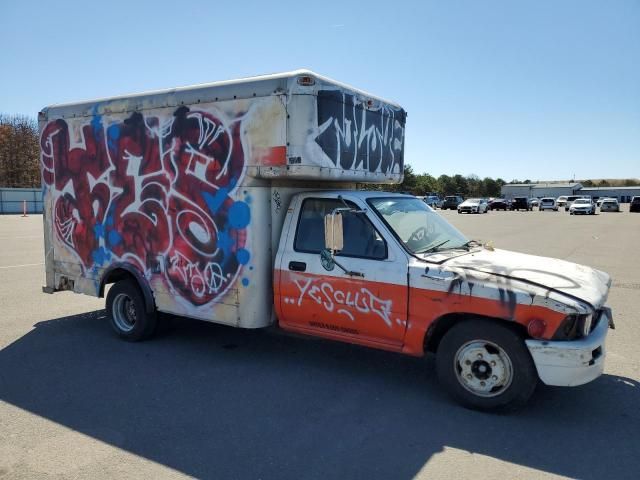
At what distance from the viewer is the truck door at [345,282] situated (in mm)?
4688

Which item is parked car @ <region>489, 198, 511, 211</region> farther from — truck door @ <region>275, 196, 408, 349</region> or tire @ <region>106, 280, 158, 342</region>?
truck door @ <region>275, 196, 408, 349</region>

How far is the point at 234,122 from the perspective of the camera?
210 inches

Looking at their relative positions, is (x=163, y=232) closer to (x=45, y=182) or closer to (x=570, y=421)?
(x=45, y=182)

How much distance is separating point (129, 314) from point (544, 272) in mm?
4900

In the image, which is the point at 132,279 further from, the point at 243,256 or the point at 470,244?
the point at 470,244

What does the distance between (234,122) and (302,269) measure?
169 cm

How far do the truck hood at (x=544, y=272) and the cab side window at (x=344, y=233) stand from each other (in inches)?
28.2

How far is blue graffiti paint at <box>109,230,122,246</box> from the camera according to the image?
20.9 feet

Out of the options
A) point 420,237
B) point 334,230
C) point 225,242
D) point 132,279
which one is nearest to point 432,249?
point 420,237

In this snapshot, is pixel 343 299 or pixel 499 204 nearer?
pixel 343 299

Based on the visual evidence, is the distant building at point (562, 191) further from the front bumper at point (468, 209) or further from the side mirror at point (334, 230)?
the side mirror at point (334, 230)

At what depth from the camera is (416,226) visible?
5.24m

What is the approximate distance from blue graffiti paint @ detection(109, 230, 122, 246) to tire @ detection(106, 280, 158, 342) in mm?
504

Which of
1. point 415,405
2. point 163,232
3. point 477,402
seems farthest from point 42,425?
point 477,402
